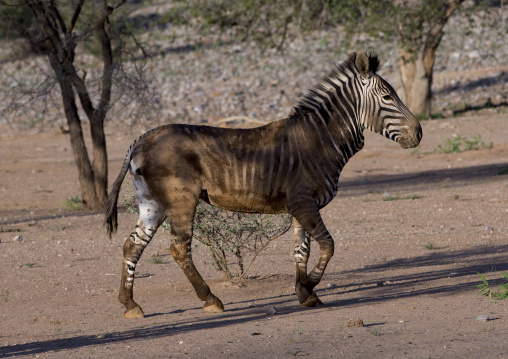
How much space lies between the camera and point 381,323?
6.52 m

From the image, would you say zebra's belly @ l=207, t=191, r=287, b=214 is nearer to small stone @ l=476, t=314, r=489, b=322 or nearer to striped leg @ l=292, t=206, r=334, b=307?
striped leg @ l=292, t=206, r=334, b=307

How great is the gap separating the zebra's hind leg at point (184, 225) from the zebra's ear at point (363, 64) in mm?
1932

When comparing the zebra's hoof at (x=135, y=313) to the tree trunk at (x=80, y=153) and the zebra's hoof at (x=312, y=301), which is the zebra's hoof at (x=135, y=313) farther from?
the tree trunk at (x=80, y=153)

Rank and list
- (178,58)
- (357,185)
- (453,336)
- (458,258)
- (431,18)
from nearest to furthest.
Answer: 1. (453,336)
2. (458,258)
3. (357,185)
4. (431,18)
5. (178,58)

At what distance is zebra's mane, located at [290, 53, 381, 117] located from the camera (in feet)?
24.7

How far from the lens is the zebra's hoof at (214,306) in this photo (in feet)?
23.7

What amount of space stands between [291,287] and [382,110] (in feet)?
7.29

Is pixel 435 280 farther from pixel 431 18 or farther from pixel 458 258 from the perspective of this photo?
pixel 431 18

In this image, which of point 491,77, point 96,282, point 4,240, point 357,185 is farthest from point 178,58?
point 96,282

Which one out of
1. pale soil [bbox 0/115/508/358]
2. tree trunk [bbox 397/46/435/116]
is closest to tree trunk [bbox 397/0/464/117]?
tree trunk [bbox 397/46/435/116]

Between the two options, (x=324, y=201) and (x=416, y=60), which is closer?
(x=324, y=201)

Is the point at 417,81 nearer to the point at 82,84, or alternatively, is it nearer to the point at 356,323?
the point at 82,84

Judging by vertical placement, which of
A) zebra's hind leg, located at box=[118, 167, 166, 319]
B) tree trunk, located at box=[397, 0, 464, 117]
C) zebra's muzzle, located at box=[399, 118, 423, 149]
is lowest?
tree trunk, located at box=[397, 0, 464, 117]

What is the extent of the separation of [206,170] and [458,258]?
153 inches
